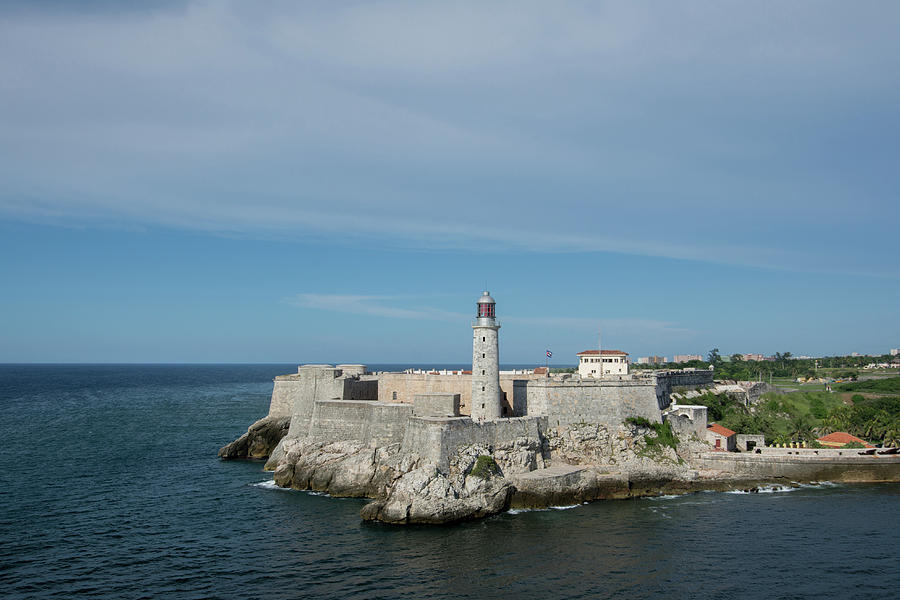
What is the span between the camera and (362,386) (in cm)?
5266

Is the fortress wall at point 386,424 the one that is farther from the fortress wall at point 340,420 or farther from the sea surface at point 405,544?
the sea surface at point 405,544

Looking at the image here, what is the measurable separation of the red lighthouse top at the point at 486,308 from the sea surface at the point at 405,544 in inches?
532

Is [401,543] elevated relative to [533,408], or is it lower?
lower

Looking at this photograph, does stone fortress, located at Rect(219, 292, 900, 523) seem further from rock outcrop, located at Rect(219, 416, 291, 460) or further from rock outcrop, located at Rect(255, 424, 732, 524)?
rock outcrop, located at Rect(219, 416, 291, 460)

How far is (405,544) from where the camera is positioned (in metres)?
31.3

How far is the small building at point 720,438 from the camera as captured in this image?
4834 cm

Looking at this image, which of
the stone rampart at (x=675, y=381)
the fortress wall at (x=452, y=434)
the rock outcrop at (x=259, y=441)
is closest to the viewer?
the fortress wall at (x=452, y=434)

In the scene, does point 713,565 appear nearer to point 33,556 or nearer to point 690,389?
point 33,556

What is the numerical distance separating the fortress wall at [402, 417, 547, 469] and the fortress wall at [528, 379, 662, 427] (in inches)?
145

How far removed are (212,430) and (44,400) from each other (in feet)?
190

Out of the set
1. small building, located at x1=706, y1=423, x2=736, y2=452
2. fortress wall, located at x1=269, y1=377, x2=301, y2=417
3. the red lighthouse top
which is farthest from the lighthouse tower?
fortress wall, located at x1=269, y1=377, x2=301, y2=417

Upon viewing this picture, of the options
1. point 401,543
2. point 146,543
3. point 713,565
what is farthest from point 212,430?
point 713,565

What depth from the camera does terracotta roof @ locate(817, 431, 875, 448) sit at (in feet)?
166

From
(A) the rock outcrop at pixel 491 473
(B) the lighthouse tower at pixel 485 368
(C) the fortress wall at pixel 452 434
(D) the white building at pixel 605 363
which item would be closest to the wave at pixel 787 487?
(A) the rock outcrop at pixel 491 473
